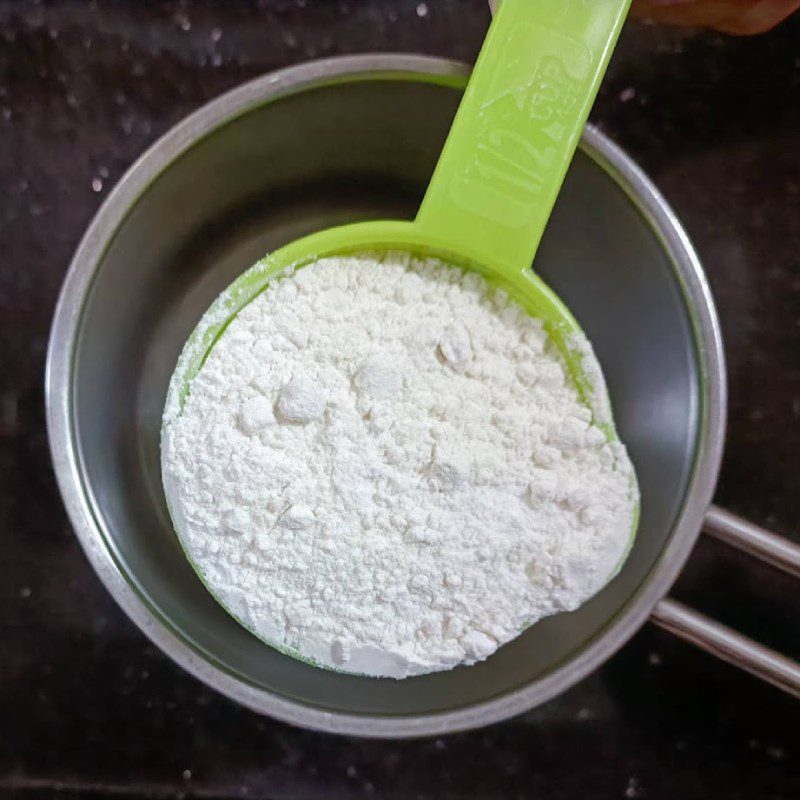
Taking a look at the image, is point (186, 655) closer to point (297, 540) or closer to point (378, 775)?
point (297, 540)

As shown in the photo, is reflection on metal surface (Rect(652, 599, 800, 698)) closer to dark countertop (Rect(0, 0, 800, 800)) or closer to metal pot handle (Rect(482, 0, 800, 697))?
metal pot handle (Rect(482, 0, 800, 697))

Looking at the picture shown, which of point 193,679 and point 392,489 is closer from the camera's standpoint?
point 392,489

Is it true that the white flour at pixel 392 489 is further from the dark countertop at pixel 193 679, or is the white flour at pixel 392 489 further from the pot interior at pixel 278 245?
the dark countertop at pixel 193 679

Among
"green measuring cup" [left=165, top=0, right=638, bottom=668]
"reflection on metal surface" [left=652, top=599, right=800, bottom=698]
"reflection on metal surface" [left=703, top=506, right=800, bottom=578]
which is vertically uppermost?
"green measuring cup" [left=165, top=0, right=638, bottom=668]

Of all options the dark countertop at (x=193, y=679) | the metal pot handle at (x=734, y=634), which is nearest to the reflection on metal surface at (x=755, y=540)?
the metal pot handle at (x=734, y=634)

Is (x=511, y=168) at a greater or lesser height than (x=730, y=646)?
greater

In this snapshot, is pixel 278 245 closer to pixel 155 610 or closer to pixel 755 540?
pixel 155 610

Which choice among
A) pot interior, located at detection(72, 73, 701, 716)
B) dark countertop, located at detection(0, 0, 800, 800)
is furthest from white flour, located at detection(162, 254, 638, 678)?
dark countertop, located at detection(0, 0, 800, 800)


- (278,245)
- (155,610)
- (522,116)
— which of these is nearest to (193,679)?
(155,610)
